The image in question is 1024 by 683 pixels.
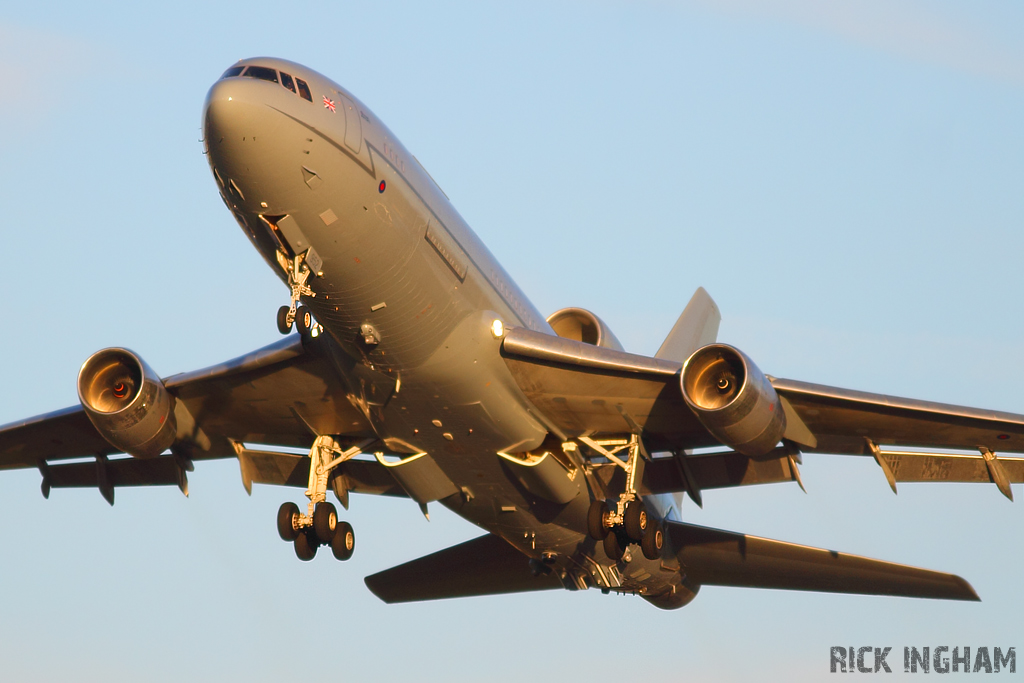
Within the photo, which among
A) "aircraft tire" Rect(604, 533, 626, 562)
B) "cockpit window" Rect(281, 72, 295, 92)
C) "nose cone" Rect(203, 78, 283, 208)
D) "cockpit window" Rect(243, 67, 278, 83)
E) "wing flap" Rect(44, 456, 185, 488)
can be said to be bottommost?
"aircraft tire" Rect(604, 533, 626, 562)

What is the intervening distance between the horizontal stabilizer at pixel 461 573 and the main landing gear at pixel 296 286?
1080 centimetres

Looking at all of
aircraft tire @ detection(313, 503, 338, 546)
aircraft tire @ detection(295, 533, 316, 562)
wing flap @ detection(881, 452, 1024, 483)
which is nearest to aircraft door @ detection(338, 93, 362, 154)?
aircraft tire @ detection(313, 503, 338, 546)

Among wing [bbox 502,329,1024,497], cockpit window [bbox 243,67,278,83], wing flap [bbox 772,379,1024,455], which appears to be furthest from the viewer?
wing [bbox 502,329,1024,497]

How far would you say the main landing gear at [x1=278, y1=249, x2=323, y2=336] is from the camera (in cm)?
1828

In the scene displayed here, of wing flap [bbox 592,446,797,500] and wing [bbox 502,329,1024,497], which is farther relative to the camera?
wing flap [bbox 592,446,797,500]

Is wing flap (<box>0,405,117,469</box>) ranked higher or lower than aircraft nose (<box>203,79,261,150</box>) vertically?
lower

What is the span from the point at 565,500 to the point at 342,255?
714 cm

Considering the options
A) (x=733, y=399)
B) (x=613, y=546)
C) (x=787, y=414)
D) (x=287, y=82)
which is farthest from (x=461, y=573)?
(x=287, y=82)

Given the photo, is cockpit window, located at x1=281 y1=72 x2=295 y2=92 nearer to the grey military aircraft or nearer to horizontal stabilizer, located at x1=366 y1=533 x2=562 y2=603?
the grey military aircraft

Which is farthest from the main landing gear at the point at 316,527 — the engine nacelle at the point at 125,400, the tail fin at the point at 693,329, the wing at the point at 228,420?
the tail fin at the point at 693,329

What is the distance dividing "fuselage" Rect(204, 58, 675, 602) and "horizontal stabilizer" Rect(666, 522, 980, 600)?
4.03 metres

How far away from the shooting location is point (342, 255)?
1853 cm

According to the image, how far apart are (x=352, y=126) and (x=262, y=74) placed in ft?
4.77

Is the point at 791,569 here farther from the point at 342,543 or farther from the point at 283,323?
the point at 283,323
